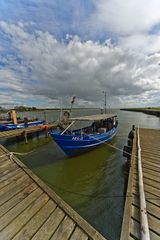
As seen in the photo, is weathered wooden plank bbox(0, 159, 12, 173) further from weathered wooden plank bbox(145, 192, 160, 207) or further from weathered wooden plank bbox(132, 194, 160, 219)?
weathered wooden plank bbox(145, 192, 160, 207)

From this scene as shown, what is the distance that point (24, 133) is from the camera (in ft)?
48.4

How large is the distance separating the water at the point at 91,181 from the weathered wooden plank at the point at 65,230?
6.99ft

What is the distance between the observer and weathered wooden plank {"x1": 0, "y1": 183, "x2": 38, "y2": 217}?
3039 millimetres

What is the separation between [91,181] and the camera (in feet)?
23.4

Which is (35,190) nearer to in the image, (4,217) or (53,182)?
(4,217)

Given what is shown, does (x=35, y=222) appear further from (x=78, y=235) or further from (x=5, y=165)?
(x=5, y=165)

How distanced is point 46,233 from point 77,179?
5040 mm

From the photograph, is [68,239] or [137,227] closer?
[68,239]

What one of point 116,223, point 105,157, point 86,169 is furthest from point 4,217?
point 105,157

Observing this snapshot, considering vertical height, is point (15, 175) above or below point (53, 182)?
above

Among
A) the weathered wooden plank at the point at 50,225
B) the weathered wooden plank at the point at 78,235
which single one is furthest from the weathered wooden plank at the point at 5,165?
the weathered wooden plank at the point at 78,235

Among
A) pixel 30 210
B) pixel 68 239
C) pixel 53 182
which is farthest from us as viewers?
pixel 53 182

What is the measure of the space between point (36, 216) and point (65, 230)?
72 centimetres

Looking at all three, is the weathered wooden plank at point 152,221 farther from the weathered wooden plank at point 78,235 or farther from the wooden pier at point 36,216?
the weathered wooden plank at point 78,235
